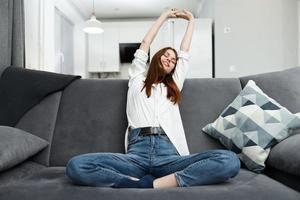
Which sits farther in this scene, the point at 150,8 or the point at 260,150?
the point at 150,8

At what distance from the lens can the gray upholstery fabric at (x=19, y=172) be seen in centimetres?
134

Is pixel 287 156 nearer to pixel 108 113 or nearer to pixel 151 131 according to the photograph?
pixel 151 131

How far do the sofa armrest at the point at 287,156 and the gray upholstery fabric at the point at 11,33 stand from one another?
1757mm

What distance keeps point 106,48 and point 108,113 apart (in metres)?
5.88

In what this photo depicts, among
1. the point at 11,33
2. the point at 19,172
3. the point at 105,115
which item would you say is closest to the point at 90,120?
the point at 105,115

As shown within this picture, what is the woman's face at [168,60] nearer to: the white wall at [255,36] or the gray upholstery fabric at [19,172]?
the gray upholstery fabric at [19,172]

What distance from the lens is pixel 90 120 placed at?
189 centimetres

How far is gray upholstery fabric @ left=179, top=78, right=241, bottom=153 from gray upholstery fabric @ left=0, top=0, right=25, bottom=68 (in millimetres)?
1255

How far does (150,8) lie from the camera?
7449 mm

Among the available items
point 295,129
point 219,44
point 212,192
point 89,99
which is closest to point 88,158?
point 212,192

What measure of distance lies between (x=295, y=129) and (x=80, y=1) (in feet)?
20.2

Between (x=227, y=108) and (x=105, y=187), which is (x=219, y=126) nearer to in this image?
(x=227, y=108)

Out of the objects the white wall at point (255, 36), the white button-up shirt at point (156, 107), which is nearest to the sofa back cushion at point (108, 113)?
the white button-up shirt at point (156, 107)

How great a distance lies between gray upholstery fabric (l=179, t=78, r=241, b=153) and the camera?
1.83m
